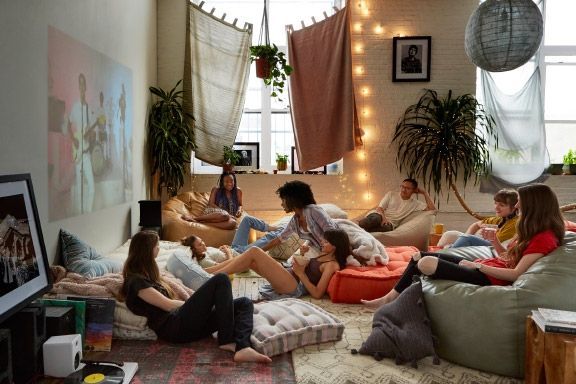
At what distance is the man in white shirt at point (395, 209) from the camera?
19.3ft

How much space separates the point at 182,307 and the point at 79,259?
1017 mm

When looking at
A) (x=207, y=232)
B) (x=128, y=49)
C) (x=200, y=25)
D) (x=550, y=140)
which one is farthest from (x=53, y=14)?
(x=550, y=140)

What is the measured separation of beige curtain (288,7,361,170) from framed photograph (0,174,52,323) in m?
4.62

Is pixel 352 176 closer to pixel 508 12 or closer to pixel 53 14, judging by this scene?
pixel 508 12

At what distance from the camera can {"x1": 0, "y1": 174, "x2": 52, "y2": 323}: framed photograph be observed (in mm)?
2104

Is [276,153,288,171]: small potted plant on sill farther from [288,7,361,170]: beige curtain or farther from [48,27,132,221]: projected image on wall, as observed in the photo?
[48,27,132,221]: projected image on wall

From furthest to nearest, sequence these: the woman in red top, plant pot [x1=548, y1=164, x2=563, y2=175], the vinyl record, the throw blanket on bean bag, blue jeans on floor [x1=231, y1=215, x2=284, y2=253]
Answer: plant pot [x1=548, y1=164, x2=563, y2=175] < blue jeans on floor [x1=231, y1=215, x2=284, y2=253] < the throw blanket on bean bag < the woman in red top < the vinyl record

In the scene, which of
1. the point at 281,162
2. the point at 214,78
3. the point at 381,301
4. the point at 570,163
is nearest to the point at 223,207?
the point at 281,162

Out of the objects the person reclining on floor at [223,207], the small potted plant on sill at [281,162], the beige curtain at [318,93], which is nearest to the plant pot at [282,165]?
the small potted plant on sill at [281,162]

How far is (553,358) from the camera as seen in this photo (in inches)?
86.7

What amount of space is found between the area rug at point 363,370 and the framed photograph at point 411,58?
4.71 metres

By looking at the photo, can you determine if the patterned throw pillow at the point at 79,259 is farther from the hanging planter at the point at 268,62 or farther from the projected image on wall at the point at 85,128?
the hanging planter at the point at 268,62

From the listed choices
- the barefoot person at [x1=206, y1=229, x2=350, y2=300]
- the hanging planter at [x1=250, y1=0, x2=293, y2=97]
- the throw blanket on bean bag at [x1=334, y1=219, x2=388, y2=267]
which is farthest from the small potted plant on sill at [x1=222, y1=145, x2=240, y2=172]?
the barefoot person at [x1=206, y1=229, x2=350, y2=300]

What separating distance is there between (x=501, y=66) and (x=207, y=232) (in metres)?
3.41
